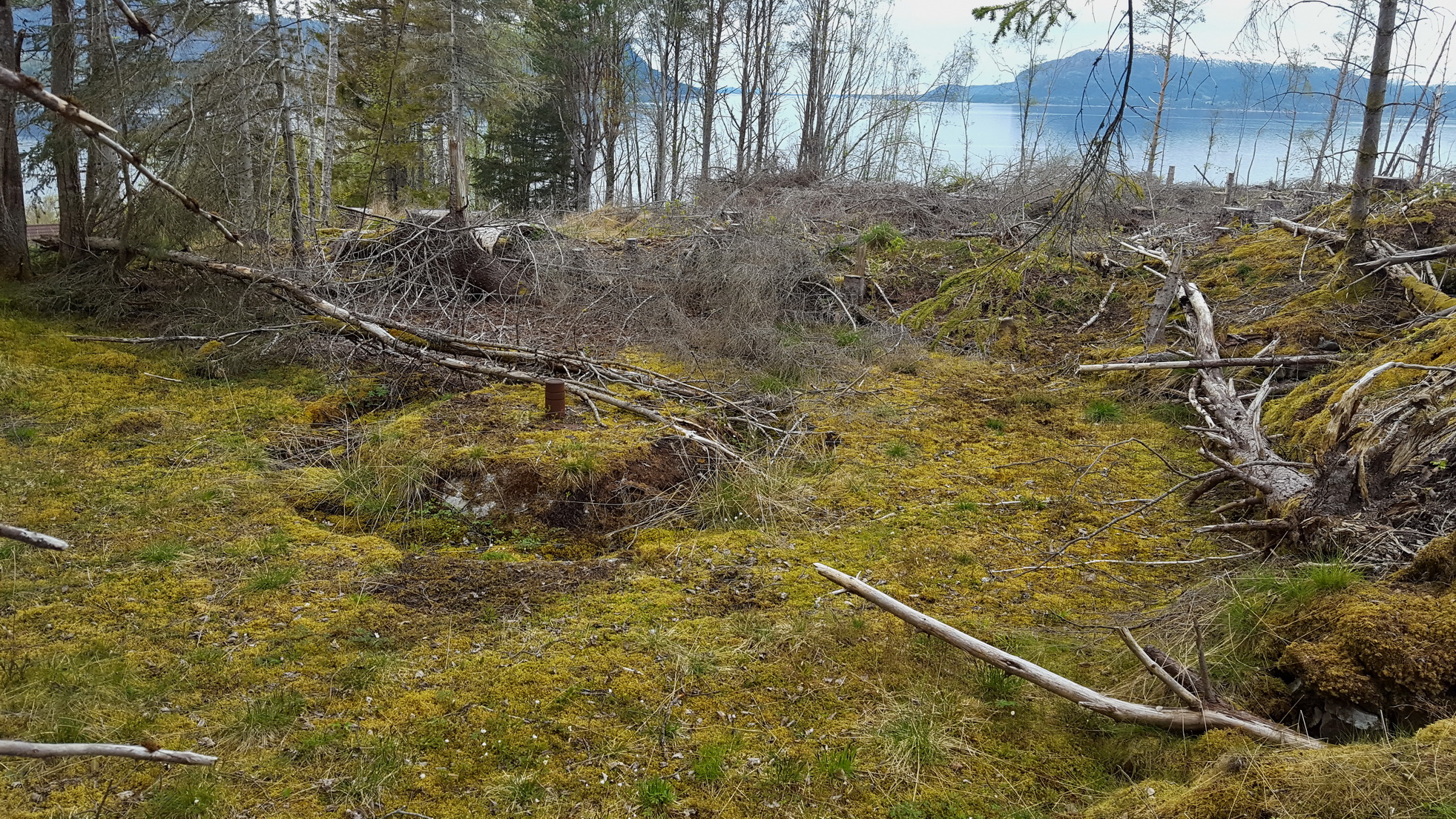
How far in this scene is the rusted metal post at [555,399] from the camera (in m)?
5.92

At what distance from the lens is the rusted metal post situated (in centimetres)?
592

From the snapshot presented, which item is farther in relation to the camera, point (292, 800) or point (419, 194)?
point (419, 194)

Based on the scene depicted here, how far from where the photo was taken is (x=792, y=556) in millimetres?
4547

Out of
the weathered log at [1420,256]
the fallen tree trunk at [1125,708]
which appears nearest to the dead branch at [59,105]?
the fallen tree trunk at [1125,708]

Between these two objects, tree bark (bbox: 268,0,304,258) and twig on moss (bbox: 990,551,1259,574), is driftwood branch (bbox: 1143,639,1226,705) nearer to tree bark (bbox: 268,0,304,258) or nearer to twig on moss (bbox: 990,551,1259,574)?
twig on moss (bbox: 990,551,1259,574)

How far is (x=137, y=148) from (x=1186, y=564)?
9.39 m

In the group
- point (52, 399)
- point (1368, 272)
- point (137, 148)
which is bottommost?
point (52, 399)

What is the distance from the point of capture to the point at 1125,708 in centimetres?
289

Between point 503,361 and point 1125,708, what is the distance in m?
5.41

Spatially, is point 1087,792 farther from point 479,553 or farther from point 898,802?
point 479,553

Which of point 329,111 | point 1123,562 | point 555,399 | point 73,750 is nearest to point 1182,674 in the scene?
point 1123,562

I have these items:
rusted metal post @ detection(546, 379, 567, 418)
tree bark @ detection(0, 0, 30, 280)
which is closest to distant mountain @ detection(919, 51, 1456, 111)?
rusted metal post @ detection(546, 379, 567, 418)

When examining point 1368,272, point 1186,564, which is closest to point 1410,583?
point 1186,564

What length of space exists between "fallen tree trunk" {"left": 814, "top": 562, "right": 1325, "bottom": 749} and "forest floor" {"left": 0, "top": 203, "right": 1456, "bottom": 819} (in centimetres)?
7
